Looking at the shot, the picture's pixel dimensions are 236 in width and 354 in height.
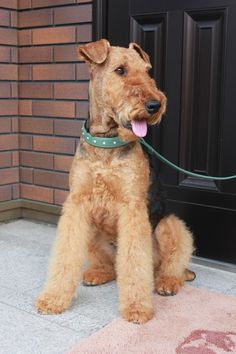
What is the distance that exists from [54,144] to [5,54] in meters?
0.92

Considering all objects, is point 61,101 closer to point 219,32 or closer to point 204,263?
point 219,32

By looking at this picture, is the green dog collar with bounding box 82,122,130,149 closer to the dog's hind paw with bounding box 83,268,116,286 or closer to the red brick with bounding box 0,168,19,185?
the dog's hind paw with bounding box 83,268,116,286

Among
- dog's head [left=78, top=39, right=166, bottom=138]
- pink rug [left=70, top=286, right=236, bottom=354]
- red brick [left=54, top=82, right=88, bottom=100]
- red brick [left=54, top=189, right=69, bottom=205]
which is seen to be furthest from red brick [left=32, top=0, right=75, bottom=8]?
pink rug [left=70, top=286, right=236, bottom=354]

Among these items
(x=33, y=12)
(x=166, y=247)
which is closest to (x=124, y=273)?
(x=166, y=247)

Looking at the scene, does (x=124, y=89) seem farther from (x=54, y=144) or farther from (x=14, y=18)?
(x=14, y=18)

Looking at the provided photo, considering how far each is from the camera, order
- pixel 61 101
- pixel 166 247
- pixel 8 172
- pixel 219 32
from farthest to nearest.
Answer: pixel 8 172, pixel 61 101, pixel 219 32, pixel 166 247

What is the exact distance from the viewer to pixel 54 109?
4.30 m

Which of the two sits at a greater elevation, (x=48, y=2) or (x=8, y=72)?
(x=48, y=2)

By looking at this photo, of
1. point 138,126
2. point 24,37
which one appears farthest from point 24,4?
point 138,126

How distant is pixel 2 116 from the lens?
14.5ft

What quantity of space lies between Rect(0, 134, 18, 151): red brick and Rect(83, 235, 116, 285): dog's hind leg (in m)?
1.71

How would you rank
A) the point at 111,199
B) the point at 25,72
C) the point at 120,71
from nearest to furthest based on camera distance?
the point at 120,71 < the point at 111,199 < the point at 25,72

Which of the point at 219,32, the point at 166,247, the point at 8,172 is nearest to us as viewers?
the point at 166,247

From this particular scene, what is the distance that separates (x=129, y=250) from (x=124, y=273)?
13 cm
